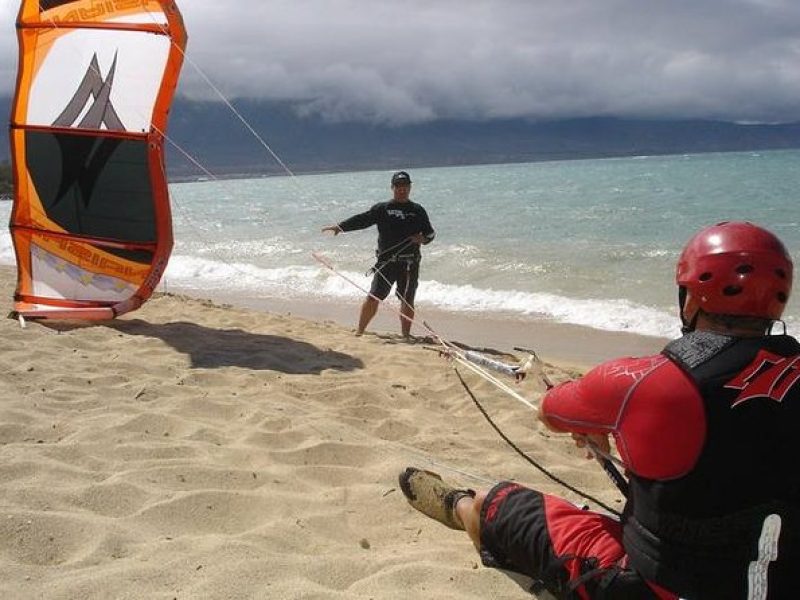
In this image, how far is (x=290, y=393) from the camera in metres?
5.33

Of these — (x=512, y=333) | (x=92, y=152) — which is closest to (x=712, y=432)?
(x=92, y=152)

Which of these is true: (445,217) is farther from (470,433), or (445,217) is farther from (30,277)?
(470,433)

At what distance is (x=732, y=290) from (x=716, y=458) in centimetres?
47

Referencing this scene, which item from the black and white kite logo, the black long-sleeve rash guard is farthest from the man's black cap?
the black and white kite logo

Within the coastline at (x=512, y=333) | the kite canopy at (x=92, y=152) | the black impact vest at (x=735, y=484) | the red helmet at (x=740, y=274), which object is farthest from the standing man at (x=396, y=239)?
the black impact vest at (x=735, y=484)

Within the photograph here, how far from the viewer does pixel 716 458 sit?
198 cm

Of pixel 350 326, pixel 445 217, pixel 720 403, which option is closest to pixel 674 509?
pixel 720 403

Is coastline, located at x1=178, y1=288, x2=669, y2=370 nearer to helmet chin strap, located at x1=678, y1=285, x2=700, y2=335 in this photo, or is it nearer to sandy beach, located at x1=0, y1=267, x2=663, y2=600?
sandy beach, located at x1=0, y1=267, x2=663, y2=600

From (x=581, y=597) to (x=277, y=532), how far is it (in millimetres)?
1288

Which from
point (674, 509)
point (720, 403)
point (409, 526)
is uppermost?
point (720, 403)

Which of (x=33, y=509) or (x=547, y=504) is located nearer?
(x=547, y=504)

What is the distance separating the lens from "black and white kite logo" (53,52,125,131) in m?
7.15

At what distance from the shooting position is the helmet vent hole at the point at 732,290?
2.08 m

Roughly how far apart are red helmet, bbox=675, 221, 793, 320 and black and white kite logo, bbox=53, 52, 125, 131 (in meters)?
6.25
